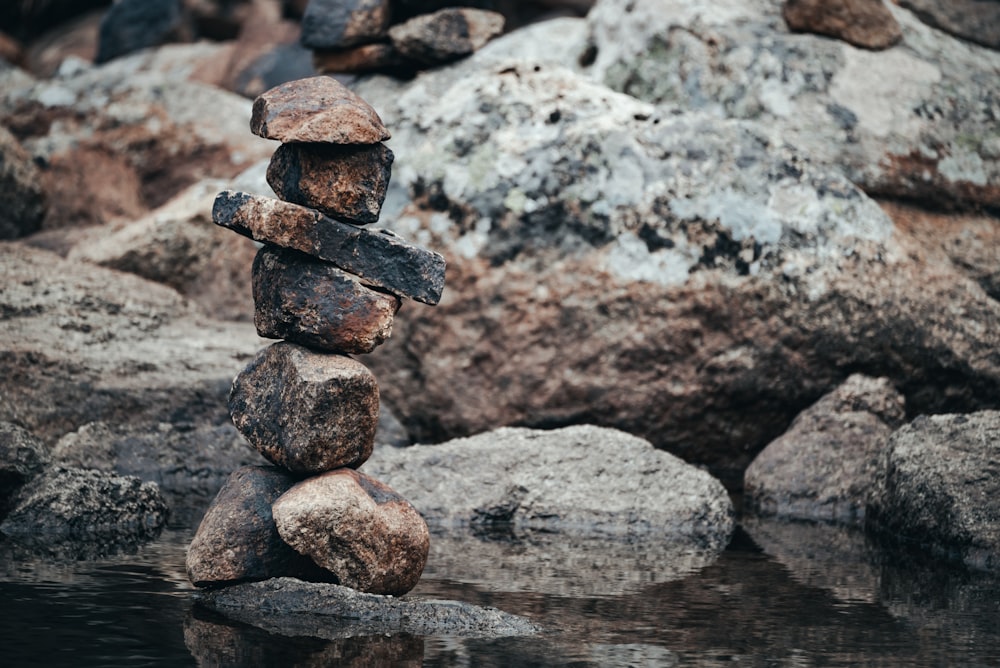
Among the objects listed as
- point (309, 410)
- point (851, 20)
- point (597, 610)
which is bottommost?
point (597, 610)

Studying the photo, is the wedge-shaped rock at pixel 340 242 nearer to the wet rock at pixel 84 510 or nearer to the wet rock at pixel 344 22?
the wet rock at pixel 84 510

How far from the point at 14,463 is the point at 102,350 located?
2.77m

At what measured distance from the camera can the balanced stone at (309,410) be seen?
24.6 feet

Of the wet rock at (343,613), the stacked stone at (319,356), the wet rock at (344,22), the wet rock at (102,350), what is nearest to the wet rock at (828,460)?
the stacked stone at (319,356)

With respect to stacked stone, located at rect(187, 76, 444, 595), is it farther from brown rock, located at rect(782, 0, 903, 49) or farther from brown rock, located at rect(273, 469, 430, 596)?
brown rock, located at rect(782, 0, 903, 49)

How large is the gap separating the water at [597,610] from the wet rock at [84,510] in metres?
0.24

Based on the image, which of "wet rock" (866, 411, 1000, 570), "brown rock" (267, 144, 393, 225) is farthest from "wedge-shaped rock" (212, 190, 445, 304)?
"wet rock" (866, 411, 1000, 570)

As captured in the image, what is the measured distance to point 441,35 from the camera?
46.4 ft

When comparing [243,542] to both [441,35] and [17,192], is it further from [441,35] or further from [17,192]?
[17,192]

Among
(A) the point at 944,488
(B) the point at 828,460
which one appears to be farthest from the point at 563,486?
(A) the point at 944,488

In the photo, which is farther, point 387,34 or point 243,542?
point 387,34

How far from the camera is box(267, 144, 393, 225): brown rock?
7578 millimetres

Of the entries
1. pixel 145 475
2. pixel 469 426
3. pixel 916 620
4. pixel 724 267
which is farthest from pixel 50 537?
pixel 724 267

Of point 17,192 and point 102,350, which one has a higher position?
point 102,350
